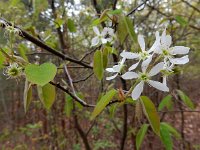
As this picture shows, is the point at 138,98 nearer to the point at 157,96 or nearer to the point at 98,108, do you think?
the point at 98,108

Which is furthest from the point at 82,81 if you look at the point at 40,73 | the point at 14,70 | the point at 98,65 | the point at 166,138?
the point at 40,73

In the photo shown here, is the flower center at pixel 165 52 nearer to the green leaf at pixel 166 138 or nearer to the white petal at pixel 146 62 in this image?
the white petal at pixel 146 62

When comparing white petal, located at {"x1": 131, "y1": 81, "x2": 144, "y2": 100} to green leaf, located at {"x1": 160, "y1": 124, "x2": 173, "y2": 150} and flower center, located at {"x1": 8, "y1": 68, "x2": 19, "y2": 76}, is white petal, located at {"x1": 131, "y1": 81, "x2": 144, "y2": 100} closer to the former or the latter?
flower center, located at {"x1": 8, "y1": 68, "x2": 19, "y2": 76}

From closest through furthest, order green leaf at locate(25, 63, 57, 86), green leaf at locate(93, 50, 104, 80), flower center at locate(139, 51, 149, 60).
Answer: green leaf at locate(25, 63, 57, 86) < flower center at locate(139, 51, 149, 60) < green leaf at locate(93, 50, 104, 80)

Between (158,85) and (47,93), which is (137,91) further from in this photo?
(47,93)

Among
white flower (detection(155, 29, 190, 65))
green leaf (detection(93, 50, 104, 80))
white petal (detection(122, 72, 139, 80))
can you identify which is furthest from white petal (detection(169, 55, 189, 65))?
green leaf (detection(93, 50, 104, 80))

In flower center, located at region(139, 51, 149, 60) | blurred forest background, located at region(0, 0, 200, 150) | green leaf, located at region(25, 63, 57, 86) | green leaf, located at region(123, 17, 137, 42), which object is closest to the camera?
green leaf, located at region(25, 63, 57, 86)

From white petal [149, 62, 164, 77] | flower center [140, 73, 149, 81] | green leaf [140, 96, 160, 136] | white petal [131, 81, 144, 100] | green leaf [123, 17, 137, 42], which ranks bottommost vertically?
green leaf [140, 96, 160, 136]
